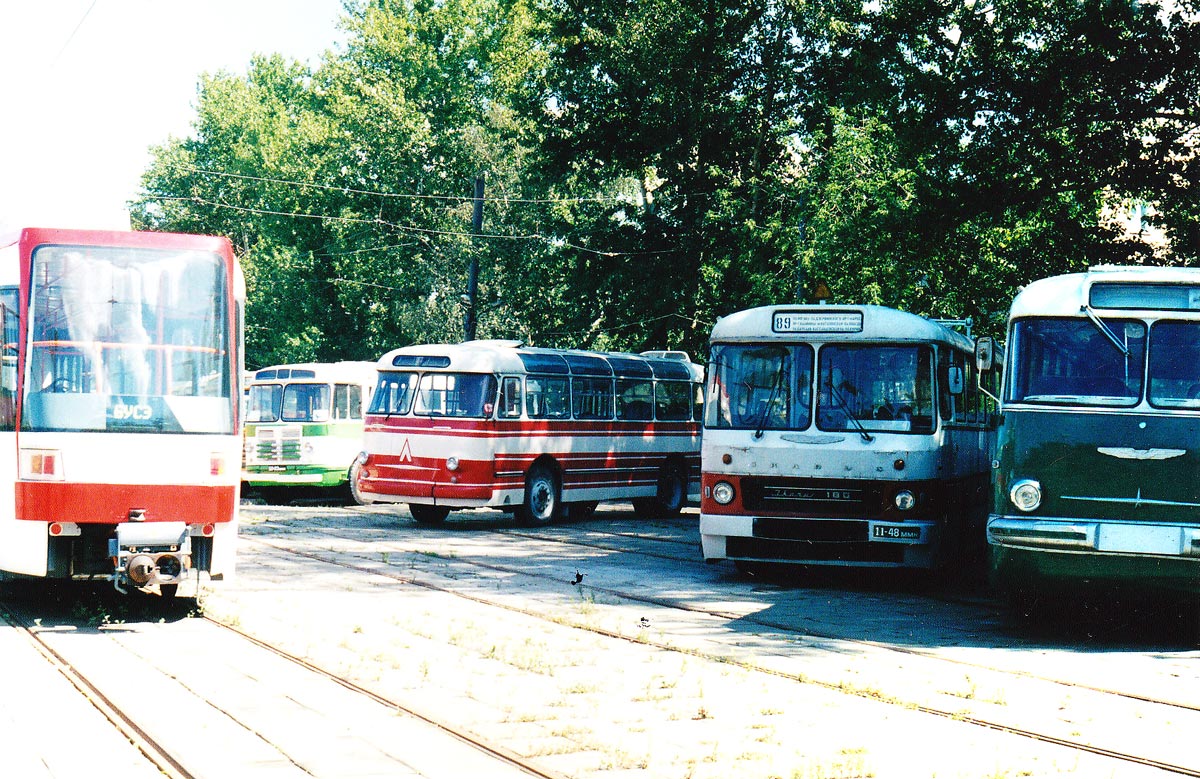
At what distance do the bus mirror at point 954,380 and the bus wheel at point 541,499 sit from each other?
8.71m

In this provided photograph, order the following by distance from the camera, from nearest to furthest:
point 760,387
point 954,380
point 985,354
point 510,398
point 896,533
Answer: point 985,354
point 896,533
point 760,387
point 954,380
point 510,398

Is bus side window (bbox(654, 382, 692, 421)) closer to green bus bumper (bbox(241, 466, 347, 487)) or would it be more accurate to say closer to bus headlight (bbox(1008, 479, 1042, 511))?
green bus bumper (bbox(241, 466, 347, 487))

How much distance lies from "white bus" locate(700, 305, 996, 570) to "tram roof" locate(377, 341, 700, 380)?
23.8 feet

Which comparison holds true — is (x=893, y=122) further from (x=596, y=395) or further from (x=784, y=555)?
(x=784, y=555)

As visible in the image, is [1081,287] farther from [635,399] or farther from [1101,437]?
[635,399]

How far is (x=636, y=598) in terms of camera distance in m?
13.3

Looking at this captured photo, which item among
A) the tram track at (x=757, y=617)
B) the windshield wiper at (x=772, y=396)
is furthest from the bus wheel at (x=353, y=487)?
the windshield wiper at (x=772, y=396)

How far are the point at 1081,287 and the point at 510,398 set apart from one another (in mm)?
11800

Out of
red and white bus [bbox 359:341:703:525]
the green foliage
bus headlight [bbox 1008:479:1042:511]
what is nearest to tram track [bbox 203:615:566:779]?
bus headlight [bbox 1008:479:1042:511]

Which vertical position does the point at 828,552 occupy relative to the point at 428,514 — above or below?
above

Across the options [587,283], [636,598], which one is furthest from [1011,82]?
[587,283]

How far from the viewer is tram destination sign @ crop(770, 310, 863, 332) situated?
571 inches

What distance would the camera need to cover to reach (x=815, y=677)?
9.00 metres

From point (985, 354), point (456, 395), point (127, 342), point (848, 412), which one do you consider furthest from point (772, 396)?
point (456, 395)
